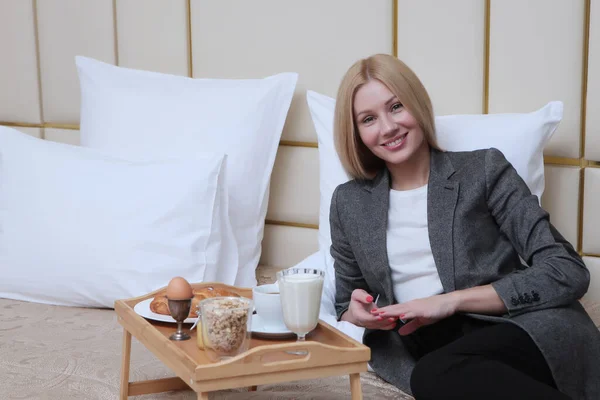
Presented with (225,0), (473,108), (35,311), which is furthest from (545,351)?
(225,0)

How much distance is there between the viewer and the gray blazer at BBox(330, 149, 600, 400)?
1471 millimetres

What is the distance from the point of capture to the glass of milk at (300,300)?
1.28 m

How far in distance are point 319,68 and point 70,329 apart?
0.92m

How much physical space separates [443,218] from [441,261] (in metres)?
0.08

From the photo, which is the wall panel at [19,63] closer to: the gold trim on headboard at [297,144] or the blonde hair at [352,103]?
the gold trim on headboard at [297,144]

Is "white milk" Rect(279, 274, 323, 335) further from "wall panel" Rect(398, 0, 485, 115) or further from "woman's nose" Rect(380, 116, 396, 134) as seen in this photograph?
"wall panel" Rect(398, 0, 485, 115)

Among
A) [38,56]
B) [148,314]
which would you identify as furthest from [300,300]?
[38,56]

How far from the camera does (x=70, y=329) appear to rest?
188cm

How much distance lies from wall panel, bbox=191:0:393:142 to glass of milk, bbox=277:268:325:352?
0.97m

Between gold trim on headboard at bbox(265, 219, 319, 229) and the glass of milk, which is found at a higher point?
the glass of milk

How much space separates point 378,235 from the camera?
167 centimetres

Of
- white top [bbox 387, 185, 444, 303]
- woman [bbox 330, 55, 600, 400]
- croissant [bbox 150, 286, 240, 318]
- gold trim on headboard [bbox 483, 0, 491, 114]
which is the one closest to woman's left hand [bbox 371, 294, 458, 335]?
woman [bbox 330, 55, 600, 400]

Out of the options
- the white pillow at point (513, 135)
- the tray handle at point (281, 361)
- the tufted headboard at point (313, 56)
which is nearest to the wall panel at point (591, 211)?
the tufted headboard at point (313, 56)

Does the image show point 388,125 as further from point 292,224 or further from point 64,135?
point 64,135
